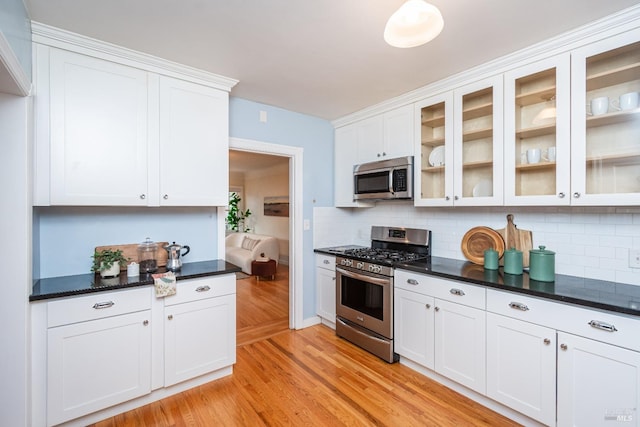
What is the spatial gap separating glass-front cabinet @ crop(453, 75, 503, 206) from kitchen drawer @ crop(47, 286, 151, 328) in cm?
250

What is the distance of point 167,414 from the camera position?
1975 millimetres

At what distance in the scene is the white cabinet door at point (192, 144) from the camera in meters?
2.28

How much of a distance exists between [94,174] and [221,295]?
1232 mm

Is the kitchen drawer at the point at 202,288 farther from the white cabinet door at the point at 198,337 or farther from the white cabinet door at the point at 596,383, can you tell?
the white cabinet door at the point at 596,383

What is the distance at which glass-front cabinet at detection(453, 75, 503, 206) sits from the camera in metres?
2.23

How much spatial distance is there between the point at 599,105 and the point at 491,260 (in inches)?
47.3

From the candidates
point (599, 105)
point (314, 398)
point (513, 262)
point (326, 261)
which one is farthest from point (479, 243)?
point (314, 398)

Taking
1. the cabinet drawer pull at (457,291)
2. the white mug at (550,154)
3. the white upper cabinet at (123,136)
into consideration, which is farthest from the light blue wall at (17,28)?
the white mug at (550,154)

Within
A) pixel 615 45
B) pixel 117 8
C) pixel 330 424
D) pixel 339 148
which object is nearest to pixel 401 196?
pixel 339 148

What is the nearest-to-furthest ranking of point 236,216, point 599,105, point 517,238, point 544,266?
point 599,105 → point 544,266 → point 517,238 → point 236,216

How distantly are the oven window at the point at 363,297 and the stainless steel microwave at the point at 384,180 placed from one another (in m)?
0.89

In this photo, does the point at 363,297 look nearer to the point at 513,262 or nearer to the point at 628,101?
the point at 513,262

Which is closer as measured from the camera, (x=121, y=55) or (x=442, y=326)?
(x=121, y=55)

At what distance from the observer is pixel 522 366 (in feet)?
5.92
